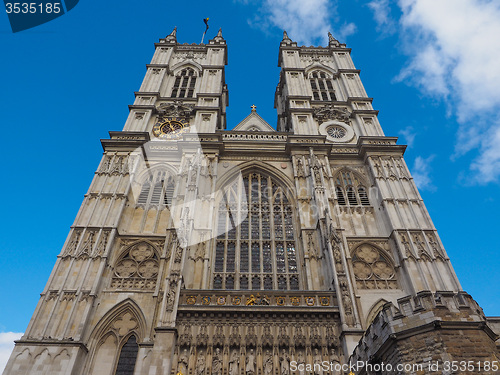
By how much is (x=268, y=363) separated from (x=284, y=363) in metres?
0.58

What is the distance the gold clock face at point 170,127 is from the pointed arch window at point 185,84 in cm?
354

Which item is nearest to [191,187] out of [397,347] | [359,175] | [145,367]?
[145,367]

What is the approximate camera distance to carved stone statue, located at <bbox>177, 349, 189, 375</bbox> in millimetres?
12957

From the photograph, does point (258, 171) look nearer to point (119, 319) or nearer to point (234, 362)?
point (119, 319)

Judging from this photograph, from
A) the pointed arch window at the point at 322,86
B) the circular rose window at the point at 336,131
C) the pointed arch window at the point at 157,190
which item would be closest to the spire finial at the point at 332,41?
the pointed arch window at the point at 322,86

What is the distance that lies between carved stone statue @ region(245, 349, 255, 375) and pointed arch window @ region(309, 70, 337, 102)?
20.7m

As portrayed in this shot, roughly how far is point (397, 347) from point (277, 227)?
39.3ft

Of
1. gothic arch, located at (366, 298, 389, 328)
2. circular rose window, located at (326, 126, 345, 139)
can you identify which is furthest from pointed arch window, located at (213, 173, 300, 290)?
circular rose window, located at (326, 126, 345, 139)

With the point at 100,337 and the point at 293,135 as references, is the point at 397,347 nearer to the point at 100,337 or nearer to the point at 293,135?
the point at 100,337

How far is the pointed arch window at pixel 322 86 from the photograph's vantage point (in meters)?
29.6

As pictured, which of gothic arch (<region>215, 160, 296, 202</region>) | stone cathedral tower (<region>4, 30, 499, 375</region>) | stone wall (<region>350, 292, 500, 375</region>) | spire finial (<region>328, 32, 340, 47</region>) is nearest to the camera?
stone wall (<region>350, 292, 500, 375</region>)

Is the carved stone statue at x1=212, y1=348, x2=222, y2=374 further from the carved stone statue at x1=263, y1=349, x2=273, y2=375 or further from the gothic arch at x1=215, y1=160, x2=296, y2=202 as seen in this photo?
the gothic arch at x1=215, y1=160, x2=296, y2=202

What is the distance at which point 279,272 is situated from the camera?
1828cm

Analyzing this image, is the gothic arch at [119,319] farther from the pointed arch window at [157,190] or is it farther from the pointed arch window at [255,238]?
the pointed arch window at [157,190]
